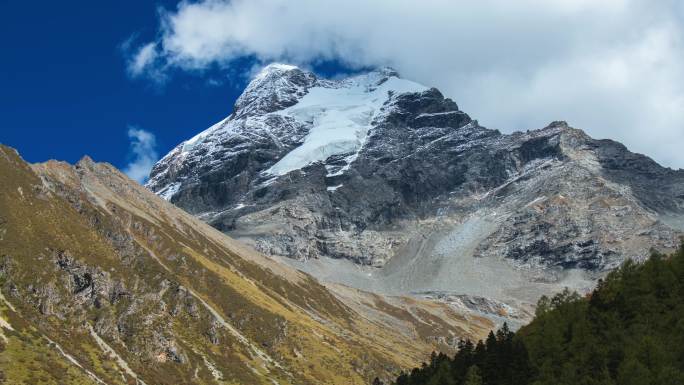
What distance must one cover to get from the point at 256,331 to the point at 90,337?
165ft

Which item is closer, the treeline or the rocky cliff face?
the treeline

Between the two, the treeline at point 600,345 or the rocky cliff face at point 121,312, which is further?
the rocky cliff face at point 121,312

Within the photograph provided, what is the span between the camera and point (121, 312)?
116625 mm

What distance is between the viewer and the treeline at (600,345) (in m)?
82.7

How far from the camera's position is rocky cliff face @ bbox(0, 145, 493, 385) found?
95812mm

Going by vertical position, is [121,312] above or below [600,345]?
below

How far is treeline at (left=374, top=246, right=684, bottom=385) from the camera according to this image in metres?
82.7

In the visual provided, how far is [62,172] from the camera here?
178875mm

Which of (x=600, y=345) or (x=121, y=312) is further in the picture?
(x=121, y=312)

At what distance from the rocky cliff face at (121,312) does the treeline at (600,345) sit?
37.5 meters

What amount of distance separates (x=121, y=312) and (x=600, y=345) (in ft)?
236

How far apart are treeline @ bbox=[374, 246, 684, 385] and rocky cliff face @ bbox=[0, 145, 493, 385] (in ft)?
123

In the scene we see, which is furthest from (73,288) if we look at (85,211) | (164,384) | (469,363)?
(469,363)

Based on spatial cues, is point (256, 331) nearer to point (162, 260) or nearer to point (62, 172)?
point (162, 260)
